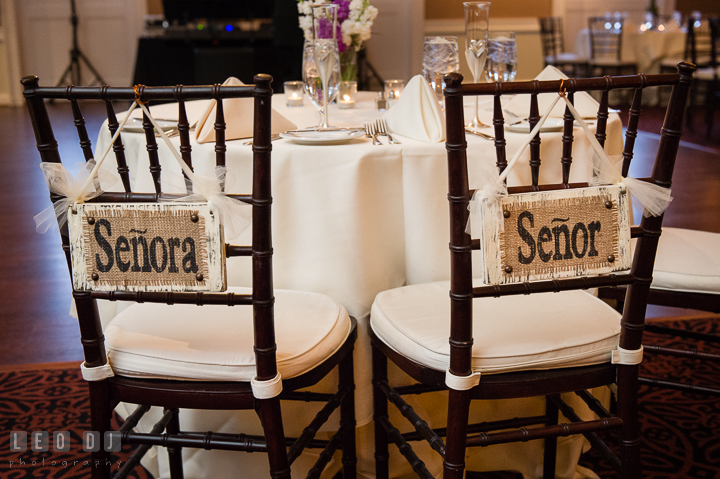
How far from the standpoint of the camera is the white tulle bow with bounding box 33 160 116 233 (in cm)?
96

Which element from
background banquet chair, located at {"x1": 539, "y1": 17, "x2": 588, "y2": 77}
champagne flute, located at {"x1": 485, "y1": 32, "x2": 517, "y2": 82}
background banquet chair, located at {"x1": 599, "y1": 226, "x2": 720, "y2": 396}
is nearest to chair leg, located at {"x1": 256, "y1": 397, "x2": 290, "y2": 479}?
background banquet chair, located at {"x1": 599, "y1": 226, "x2": 720, "y2": 396}

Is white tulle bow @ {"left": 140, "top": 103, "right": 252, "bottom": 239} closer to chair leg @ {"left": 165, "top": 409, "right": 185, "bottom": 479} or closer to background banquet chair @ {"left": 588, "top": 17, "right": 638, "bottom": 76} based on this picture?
chair leg @ {"left": 165, "top": 409, "right": 185, "bottom": 479}

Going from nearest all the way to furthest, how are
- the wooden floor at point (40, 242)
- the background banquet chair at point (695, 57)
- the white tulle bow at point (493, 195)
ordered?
the white tulle bow at point (493, 195)
the wooden floor at point (40, 242)
the background banquet chair at point (695, 57)

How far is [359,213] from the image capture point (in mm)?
1282

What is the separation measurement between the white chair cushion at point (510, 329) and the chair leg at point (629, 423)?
0.18 ft

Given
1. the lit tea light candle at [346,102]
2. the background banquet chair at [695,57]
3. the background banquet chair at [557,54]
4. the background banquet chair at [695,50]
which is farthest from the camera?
the background banquet chair at [557,54]

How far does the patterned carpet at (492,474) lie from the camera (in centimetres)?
157

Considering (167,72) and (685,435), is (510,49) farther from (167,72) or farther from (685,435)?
(167,72)

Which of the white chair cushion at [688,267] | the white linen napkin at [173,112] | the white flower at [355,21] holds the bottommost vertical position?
the white chair cushion at [688,267]

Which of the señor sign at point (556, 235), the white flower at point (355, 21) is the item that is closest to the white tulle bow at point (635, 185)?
the señor sign at point (556, 235)

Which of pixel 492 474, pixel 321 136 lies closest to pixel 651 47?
pixel 492 474

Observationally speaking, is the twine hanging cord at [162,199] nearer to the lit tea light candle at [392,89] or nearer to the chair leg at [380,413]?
the chair leg at [380,413]

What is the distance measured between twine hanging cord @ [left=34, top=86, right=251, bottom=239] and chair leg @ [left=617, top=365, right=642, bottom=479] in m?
0.70

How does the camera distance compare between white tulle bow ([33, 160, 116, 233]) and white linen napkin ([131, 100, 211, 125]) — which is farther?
white linen napkin ([131, 100, 211, 125])
